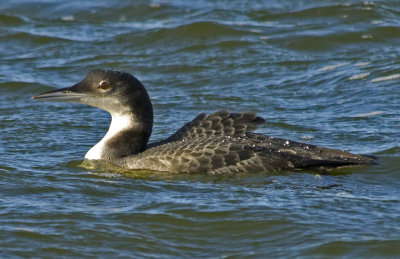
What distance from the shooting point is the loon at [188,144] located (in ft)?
26.7

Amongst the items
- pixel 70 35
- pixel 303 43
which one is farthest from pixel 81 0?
pixel 303 43

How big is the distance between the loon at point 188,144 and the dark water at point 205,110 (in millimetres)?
123

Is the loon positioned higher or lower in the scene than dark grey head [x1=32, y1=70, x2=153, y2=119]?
lower

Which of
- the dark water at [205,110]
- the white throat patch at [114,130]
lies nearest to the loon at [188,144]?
the white throat patch at [114,130]

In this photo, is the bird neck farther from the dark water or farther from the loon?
the dark water

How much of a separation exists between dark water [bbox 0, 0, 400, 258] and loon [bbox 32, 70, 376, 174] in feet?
0.41

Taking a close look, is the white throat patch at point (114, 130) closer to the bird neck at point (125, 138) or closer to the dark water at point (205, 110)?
the bird neck at point (125, 138)

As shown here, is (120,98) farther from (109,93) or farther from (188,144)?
(188,144)

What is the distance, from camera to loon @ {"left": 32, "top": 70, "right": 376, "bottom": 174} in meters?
8.13

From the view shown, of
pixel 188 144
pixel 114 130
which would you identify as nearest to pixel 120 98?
pixel 114 130

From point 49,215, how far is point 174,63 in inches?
267

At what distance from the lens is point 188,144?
827cm

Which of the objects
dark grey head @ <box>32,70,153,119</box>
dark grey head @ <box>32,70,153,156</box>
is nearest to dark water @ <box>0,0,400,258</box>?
dark grey head @ <box>32,70,153,156</box>

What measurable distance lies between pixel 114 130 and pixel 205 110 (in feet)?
8.63
